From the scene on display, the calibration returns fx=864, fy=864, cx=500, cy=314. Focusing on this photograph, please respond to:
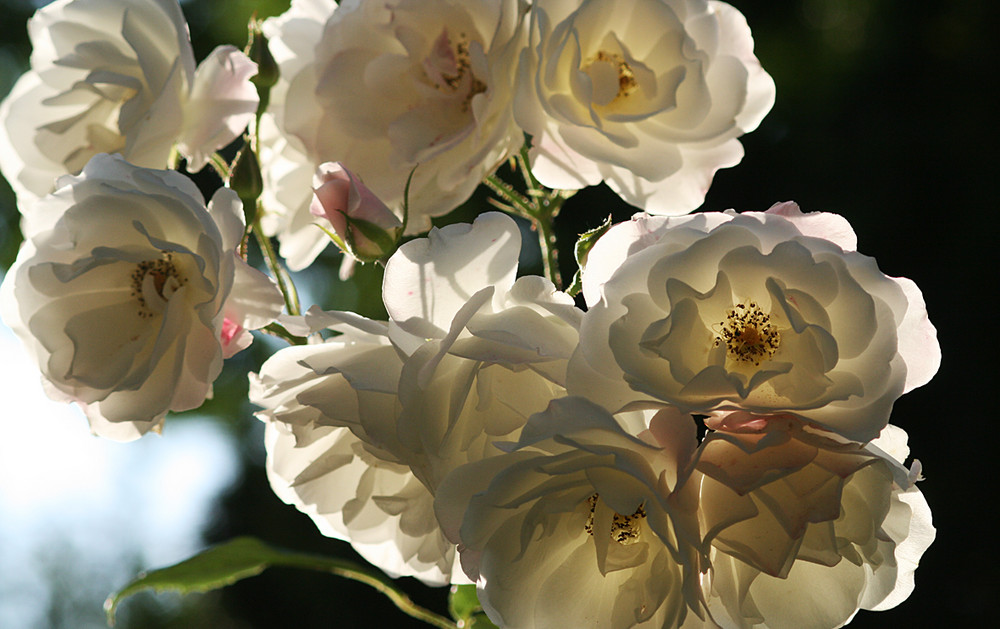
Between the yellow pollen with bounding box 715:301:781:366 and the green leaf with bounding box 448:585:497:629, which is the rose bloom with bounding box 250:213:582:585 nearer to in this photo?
the yellow pollen with bounding box 715:301:781:366

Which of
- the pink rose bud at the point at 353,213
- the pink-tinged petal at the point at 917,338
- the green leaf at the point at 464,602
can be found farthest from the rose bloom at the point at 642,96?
the green leaf at the point at 464,602

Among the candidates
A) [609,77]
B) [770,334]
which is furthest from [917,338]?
[609,77]

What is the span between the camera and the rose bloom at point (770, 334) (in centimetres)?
37

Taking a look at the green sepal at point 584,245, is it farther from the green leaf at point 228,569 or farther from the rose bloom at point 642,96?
the green leaf at point 228,569

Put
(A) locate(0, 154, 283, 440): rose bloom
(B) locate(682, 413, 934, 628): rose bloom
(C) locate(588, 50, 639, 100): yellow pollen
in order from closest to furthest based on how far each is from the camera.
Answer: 1. (B) locate(682, 413, 934, 628): rose bloom
2. (A) locate(0, 154, 283, 440): rose bloom
3. (C) locate(588, 50, 639, 100): yellow pollen

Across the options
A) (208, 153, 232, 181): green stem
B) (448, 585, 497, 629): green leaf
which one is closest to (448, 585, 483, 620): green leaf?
(448, 585, 497, 629): green leaf

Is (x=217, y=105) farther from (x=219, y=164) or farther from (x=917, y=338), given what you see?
(x=917, y=338)

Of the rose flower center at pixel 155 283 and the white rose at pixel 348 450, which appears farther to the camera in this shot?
the rose flower center at pixel 155 283

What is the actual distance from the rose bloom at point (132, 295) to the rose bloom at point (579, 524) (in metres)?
0.19

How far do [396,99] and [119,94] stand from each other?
0.70 feet

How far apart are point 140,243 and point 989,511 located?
258cm

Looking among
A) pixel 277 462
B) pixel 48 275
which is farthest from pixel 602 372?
pixel 48 275

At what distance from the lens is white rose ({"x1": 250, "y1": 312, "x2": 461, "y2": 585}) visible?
1.42 feet

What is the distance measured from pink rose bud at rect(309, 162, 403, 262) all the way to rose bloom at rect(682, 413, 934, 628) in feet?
0.82
